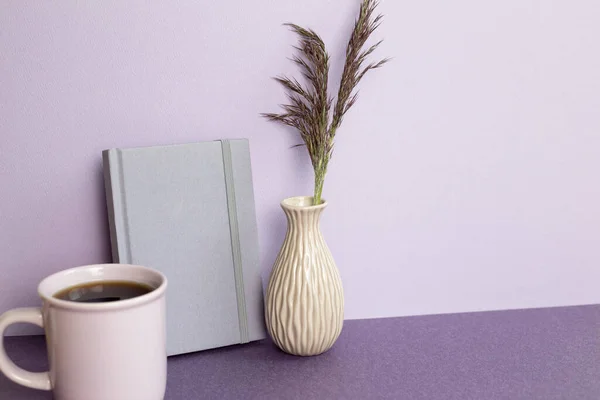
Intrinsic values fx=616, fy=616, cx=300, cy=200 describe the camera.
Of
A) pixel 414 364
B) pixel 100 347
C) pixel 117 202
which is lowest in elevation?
pixel 414 364

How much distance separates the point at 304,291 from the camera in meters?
0.71

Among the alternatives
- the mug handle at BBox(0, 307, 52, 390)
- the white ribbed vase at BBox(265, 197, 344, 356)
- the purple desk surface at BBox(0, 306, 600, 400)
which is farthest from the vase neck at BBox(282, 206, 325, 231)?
the mug handle at BBox(0, 307, 52, 390)

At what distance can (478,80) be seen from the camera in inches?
32.3

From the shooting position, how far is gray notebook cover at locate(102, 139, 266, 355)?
0.72 m

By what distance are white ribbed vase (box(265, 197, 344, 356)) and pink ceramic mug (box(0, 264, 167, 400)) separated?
0.56ft

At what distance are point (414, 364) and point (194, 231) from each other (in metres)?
0.30

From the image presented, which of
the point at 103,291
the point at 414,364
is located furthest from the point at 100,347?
the point at 414,364

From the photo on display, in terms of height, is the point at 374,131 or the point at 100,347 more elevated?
the point at 374,131

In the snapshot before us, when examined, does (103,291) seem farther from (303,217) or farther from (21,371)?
(303,217)

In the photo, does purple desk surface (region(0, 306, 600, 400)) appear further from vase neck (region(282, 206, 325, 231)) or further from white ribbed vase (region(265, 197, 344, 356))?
vase neck (region(282, 206, 325, 231))

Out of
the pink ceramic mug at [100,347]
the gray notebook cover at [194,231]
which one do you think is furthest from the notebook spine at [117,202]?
Answer: the pink ceramic mug at [100,347]

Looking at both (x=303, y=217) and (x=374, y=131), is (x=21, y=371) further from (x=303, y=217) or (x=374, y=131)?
(x=374, y=131)

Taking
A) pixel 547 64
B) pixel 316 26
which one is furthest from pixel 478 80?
pixel 316 26

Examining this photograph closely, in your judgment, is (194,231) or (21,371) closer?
(21,371)
